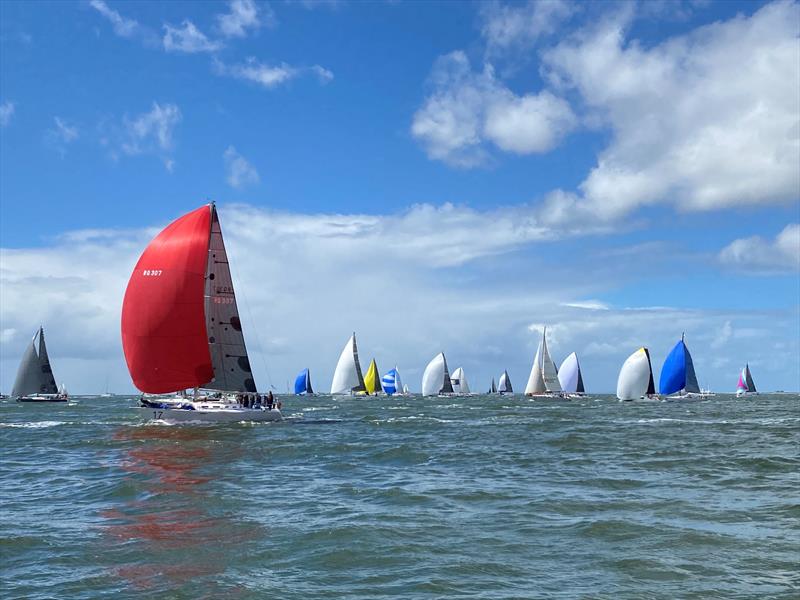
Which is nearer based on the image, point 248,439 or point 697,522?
point 697,522

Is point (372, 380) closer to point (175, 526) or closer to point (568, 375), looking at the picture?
point (568, 375)

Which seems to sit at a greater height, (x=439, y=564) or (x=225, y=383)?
(x=225, y=383)

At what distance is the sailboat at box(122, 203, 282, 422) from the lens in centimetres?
4356

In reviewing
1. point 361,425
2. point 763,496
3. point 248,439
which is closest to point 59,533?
point 763,496

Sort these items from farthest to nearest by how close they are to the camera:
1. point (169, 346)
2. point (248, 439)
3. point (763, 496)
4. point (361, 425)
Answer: point (361, 425), point (169, 346), point (248, 439), point (763, 496)

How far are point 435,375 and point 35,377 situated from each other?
258 feet

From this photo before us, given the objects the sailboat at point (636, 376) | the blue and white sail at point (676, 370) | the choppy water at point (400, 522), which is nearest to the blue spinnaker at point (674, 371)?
the blue and white sail at point (676, 370)

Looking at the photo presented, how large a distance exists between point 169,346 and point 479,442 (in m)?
19.2

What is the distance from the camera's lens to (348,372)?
449ft

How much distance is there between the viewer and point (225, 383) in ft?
150

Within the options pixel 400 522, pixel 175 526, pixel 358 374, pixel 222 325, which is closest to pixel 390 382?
pixel 358 374

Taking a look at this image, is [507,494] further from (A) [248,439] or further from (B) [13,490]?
(A) [248,439]

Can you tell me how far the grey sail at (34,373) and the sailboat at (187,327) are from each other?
6600 cm

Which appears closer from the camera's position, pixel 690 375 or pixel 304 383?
pixel 690 375
